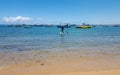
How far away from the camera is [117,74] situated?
419 inches

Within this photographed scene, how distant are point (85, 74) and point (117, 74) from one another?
1.52 meters

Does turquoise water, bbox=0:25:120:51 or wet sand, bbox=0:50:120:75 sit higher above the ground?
wet sand, bbox=0:50:120:75

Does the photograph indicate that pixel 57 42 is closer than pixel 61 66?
No

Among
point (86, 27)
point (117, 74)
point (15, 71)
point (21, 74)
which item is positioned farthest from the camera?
point (86, 27)

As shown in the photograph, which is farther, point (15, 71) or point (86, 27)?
point (86, 27)

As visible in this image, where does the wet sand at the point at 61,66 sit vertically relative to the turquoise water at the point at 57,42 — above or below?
above

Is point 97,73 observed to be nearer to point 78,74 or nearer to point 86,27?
point 78,74

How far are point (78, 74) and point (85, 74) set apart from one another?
0.34m

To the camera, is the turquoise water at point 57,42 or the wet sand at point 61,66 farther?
the turquoise water at point 57,42

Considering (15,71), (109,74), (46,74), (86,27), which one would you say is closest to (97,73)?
(109,74)

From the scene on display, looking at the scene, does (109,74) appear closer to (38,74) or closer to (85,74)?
(85,74)

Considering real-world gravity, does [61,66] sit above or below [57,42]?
above

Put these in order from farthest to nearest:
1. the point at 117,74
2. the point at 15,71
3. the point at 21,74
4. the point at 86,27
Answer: the point at 86,27 → the point at 15,71 → the point at 21,74 → the point at 117,74

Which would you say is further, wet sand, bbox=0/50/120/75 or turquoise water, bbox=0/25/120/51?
turquoise water, bbox=0/25/120/51
